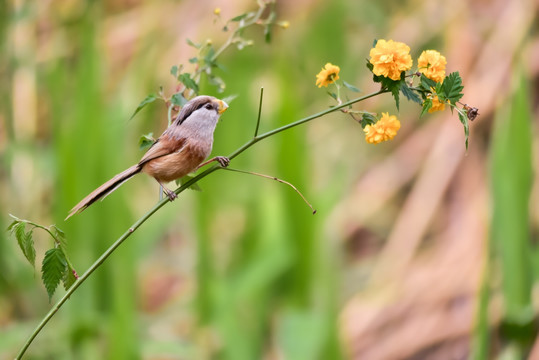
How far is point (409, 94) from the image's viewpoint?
0.54 m

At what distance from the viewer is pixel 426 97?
55cm

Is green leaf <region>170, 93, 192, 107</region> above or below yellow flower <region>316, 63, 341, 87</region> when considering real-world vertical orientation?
above

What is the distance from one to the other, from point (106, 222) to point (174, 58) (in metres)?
0.77

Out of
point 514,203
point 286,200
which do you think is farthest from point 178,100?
point 286,200

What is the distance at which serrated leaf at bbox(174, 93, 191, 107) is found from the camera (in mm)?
621

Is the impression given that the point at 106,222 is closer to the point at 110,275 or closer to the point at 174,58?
the point at 110,275

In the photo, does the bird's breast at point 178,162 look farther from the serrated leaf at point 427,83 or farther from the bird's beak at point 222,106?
the serrated leaf at point 427,83

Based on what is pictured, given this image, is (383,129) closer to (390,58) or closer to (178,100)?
(390,58)

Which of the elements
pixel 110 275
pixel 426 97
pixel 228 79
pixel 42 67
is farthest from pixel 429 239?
pixel 426 97

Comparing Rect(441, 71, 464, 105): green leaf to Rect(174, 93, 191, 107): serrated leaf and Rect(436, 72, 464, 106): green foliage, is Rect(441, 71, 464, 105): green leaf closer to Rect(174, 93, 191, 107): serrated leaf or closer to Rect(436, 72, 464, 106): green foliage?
Rect(436, 72, 464, 106): green foliage

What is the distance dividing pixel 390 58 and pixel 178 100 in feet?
0.63

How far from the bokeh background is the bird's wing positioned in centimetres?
63

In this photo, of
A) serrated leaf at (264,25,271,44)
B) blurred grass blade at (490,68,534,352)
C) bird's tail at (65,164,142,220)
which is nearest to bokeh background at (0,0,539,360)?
blurred grass blade at (490,68,534,352)

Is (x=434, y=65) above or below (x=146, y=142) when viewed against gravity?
below
